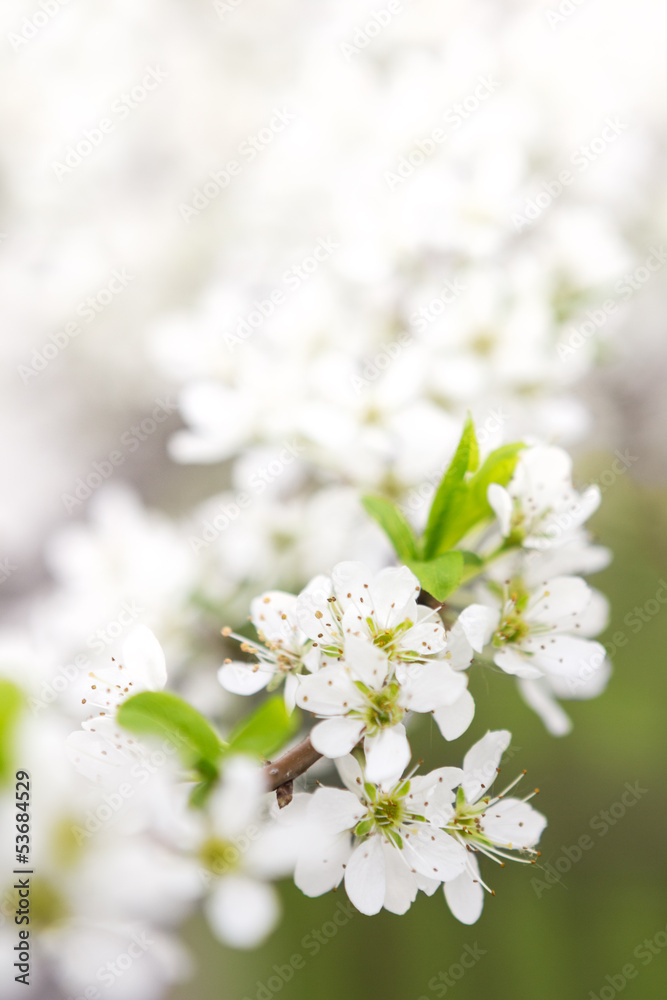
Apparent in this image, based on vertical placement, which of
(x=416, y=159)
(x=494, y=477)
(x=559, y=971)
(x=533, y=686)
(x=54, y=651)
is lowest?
(x=559, y=971)

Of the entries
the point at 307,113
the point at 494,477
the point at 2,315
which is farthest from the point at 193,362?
the point at 2,315

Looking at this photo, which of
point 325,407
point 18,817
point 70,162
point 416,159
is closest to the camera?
point 18,817

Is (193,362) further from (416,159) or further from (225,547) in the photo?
(416,159)
